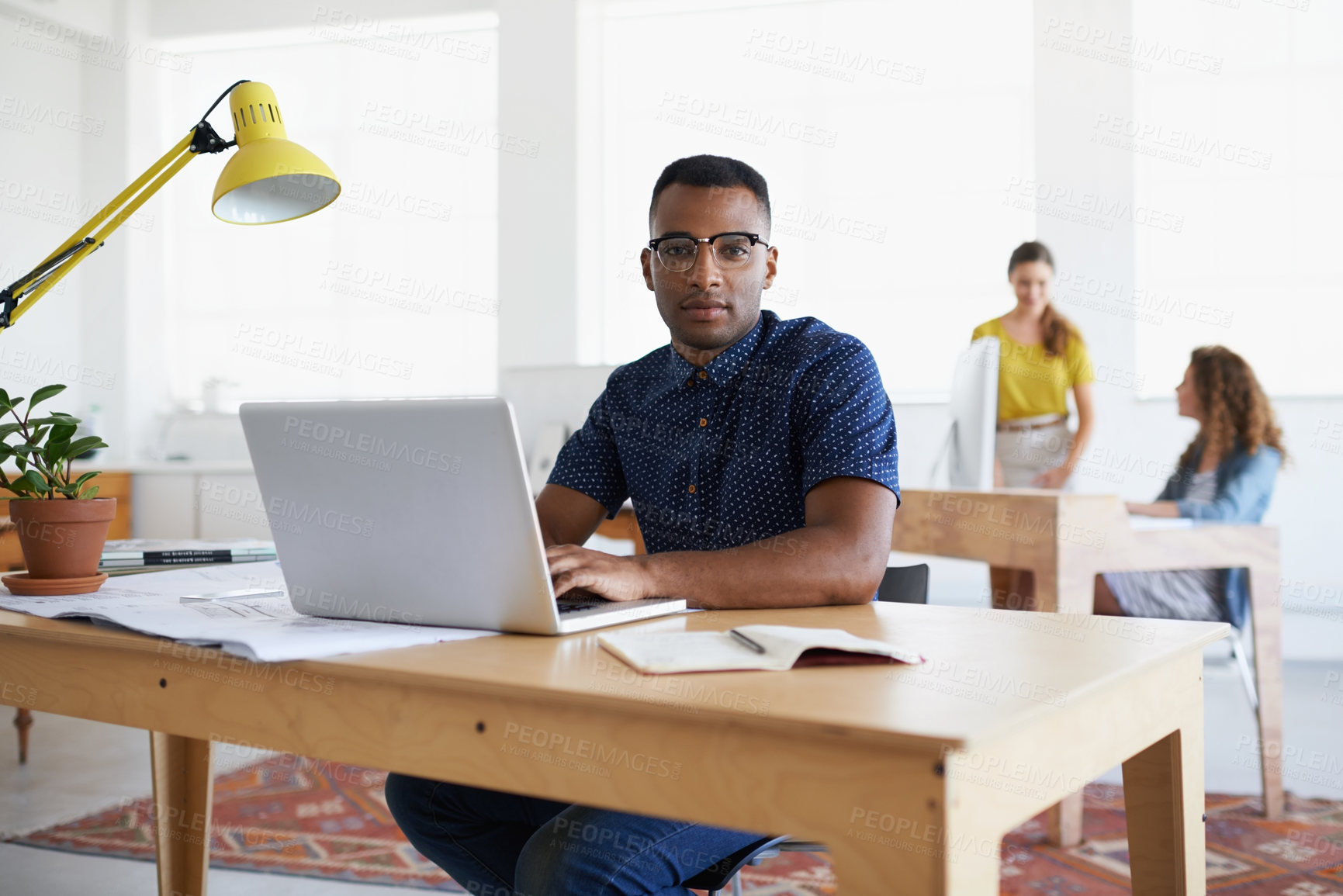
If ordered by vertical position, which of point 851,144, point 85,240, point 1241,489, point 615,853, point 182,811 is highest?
point 851,144

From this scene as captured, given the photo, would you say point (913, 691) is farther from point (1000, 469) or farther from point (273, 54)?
point (273, 54)

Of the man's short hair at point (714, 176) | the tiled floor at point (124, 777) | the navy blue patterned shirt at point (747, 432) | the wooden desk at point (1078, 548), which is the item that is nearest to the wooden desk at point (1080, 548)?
the wooden desk at point (1078, 548)

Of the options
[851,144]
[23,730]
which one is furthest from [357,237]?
[23,730]

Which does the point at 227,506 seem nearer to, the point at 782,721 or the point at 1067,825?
the point at 1067,825

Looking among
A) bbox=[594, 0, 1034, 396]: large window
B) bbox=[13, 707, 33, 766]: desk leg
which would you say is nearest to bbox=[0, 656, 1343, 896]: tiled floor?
bbox=[13, 707, 33, 766]: desk leg

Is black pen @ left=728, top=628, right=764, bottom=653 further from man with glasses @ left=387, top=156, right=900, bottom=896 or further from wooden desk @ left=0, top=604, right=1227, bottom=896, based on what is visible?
man with glasses @ left=387, top=156, right=900, bottom=896

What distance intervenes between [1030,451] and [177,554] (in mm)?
2871

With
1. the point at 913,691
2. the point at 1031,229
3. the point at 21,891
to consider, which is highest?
the point at 1031,229

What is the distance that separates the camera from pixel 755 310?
5.07 feet

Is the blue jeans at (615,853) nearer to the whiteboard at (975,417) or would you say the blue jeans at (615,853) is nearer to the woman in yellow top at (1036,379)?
the whiteboard at (975,417)

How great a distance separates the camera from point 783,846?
1.22 metres

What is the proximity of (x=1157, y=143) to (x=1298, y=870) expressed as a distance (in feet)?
12.8

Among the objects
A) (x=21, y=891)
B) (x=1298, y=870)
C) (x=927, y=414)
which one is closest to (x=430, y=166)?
(x=927, y=414)

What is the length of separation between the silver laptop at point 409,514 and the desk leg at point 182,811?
74cm
